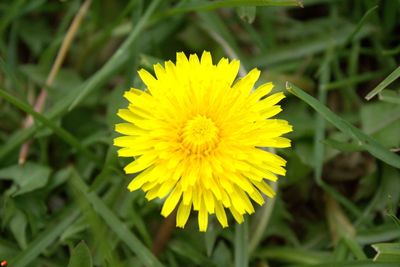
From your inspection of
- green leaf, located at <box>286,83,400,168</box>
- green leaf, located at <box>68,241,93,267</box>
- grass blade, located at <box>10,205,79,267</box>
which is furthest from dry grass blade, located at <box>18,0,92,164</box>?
green leaf, located at <box>286,83,400,168</box>

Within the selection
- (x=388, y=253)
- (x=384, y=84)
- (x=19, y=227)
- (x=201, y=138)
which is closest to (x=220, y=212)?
(x=201, y=138)

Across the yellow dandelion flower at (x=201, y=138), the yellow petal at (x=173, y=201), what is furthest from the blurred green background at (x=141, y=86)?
the yellow petal at (x=173, y=201)

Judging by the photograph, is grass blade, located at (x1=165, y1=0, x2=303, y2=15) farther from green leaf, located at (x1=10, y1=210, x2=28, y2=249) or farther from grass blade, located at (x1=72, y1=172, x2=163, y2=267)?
green leaf, located at (x1=10, y1=210, x2=28, y2=249)

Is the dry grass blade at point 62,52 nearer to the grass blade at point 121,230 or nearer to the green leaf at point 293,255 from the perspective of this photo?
the grass blade at point 121,230

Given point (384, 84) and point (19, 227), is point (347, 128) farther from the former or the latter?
point (19, 227)

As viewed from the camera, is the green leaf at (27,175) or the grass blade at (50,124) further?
the green leaf at (27,175)

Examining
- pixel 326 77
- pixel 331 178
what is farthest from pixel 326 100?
pixel 331 178
